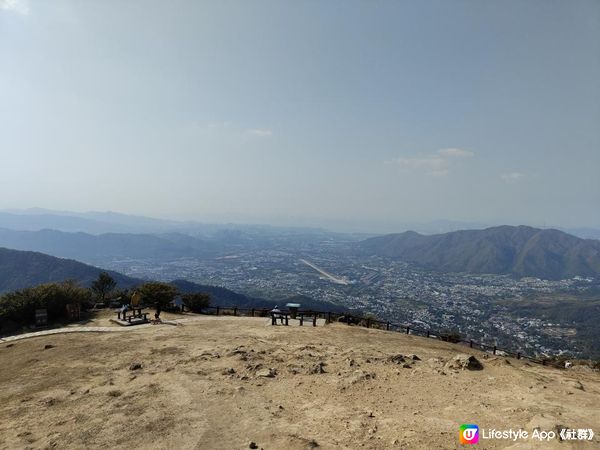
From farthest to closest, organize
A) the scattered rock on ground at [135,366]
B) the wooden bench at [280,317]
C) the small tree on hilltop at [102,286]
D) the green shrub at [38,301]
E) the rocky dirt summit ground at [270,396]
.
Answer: the small tree on hilltop at [102,286], the wooden bench at [280,317], the green shrub at [38,301], the scattered rock on ground at [135,366], the rocky dirt summit ground at [270,396]

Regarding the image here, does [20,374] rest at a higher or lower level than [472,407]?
lower

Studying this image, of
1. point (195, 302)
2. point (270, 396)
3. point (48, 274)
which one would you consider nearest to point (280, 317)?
point (195, 302)

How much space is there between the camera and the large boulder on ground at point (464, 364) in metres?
14.1

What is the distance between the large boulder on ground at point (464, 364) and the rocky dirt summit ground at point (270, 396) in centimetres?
6

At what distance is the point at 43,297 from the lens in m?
25.2

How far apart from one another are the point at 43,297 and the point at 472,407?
27910mm

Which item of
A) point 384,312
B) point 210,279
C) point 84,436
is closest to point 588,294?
point 384,312

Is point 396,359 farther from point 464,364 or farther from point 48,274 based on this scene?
point 48,274

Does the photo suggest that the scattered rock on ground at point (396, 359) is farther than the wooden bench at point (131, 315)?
No

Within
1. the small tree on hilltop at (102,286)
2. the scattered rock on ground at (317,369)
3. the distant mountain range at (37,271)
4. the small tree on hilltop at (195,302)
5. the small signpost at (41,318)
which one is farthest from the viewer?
the distant mountain range at (37,271)

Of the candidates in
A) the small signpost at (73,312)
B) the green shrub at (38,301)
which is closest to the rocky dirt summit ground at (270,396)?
the small signpost at (73,312)

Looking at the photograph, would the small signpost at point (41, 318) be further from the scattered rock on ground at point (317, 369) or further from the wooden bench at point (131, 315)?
the scattered rock on ground at point (317, 369)

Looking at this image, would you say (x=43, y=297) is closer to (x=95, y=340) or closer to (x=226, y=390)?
(x=95, y=340)

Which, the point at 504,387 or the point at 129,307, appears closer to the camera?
the point at 504,387
